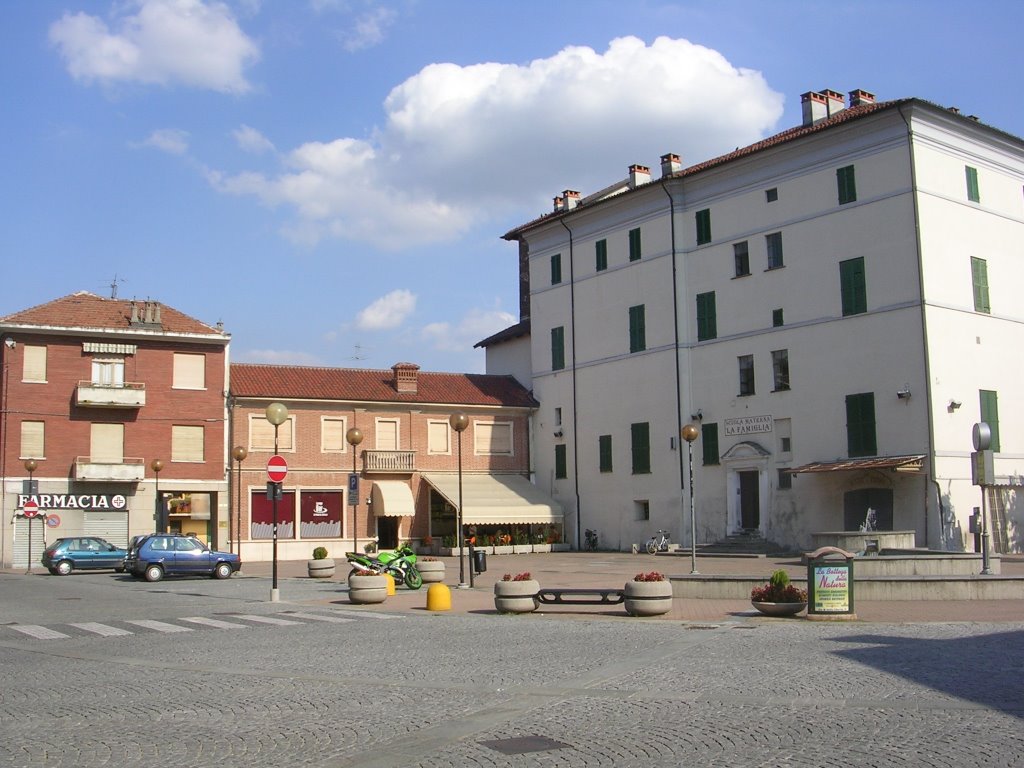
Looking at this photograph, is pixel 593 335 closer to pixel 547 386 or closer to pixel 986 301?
pixel 547 386

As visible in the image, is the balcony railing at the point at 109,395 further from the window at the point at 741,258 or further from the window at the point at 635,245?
the window at the point at 741,258

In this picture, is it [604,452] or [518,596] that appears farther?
[604,452]

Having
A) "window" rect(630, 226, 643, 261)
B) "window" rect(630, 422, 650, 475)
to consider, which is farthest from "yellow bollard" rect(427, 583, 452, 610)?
"window" rect(630, 226, 643, 261)

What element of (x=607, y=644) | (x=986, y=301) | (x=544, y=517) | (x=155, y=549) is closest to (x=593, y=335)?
(x=544, y=517)

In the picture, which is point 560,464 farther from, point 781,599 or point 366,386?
point 781,599

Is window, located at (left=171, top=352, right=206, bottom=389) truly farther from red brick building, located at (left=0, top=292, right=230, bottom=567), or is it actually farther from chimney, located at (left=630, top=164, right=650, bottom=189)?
chimney, located at (left=630, top=164, right=650, bottom=189)

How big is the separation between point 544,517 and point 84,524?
1866 centimetres

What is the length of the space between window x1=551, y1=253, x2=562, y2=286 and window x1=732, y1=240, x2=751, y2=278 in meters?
10.2

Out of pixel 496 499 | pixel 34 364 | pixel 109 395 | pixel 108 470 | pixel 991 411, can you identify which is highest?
pixel 34 364

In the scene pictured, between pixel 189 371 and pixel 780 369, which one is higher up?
pixel 189 371

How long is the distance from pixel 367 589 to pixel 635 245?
26.6 meters

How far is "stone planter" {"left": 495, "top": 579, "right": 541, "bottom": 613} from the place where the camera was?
19.2m

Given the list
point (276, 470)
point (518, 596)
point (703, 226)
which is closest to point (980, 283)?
point (703, 226)

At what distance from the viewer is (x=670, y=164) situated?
146 feet
